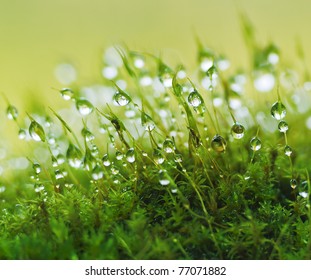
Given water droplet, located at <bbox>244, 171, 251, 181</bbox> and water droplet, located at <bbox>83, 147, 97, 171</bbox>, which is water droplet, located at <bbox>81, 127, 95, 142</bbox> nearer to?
water droplet, located at <bbox>83, 147, 97, 171</bbox>

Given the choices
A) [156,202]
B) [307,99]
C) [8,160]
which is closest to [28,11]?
[8,160]

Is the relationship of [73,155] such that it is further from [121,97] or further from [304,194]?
[304,194]

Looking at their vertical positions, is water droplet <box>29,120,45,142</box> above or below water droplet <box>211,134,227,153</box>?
above

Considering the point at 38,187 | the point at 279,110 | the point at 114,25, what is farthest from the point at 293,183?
Answer: the point at 114,25

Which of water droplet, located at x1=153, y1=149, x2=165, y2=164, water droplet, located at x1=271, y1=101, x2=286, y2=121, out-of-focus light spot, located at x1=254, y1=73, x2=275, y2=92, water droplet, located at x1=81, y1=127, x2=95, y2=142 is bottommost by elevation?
water droplet, located at x1=153, y1=149, x2=165, y2=164

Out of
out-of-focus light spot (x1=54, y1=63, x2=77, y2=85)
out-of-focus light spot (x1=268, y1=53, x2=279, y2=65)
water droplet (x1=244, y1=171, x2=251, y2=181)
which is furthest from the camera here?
out-of-focus light spot (x1=54, y1=63, x2=77, y2=85)

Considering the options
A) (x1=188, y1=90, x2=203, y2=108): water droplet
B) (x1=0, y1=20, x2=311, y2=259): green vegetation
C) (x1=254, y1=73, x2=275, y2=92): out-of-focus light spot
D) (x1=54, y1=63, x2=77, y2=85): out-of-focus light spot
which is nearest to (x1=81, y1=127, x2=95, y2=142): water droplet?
(x1=0, y1=20, x2=311, y2=259): green vegetation

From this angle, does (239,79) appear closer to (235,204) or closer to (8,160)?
(235,204)
